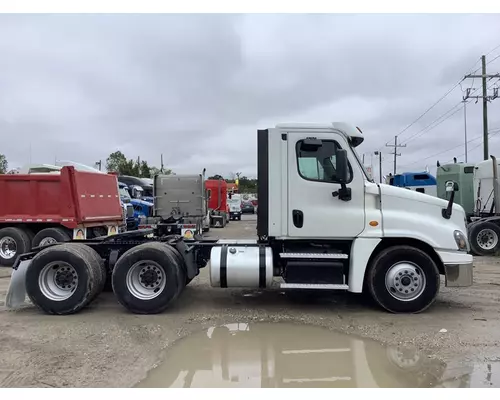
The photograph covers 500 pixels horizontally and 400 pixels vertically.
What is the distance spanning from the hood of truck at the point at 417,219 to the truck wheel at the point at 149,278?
3.31m

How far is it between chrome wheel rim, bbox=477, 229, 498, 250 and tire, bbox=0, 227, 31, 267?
1374 centimetres

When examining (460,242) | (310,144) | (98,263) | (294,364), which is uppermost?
(310,144)

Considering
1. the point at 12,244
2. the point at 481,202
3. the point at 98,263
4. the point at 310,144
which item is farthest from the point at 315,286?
the point at 481,202

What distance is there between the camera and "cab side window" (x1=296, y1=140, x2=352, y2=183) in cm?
659

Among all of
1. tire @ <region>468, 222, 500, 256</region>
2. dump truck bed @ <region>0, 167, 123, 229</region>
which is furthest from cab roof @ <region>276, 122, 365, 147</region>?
tire @ <region>468, 222, 500, 256</region>

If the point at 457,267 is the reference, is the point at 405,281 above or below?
below

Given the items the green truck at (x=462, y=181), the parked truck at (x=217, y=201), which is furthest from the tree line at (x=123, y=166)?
the green truck at (x=462, y=181)

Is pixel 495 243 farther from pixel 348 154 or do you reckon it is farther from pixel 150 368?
pixel 150 368

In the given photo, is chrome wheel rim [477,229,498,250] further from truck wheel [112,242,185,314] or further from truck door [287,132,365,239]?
truck wheel [112,242,185,314]

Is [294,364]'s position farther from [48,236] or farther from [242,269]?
[48,236]

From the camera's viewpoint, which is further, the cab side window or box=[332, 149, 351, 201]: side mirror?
the cab side window

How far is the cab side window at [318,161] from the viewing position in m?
6.59

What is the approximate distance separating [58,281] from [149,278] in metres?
1.42

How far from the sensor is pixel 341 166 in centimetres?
638
